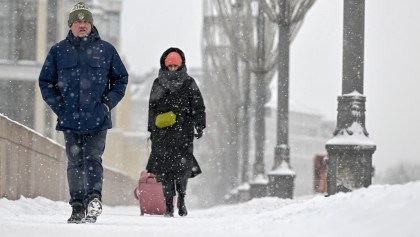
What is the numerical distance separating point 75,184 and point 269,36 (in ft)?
58.1

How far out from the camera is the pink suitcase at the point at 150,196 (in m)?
13.0

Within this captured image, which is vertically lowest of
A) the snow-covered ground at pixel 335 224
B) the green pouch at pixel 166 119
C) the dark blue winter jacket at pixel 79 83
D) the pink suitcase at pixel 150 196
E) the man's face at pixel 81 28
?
the pink suitcase at pixel 150 196

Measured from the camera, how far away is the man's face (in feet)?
26.6

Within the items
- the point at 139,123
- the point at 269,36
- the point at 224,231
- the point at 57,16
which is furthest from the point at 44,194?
the point at 139,123

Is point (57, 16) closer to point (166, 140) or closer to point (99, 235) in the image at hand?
point (166, 140)

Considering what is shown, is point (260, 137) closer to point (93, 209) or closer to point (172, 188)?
point (172, 188)

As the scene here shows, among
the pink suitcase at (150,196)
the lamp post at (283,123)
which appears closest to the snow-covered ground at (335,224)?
the pink suitcase at (150,196)

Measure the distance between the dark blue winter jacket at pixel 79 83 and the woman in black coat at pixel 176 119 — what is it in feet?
8.12

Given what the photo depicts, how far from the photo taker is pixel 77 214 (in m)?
8.05

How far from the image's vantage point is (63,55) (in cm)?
817

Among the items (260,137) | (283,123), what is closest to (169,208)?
(283,123)

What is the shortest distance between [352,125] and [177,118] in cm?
184

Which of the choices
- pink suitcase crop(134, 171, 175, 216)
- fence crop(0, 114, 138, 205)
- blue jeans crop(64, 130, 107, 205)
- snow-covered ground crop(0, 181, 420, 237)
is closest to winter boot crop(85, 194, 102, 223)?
blue jeans crop(64, 130, 107, 205)

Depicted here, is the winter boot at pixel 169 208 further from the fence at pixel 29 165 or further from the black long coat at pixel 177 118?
the fence at pixel 29 165
